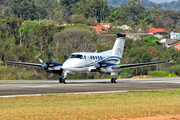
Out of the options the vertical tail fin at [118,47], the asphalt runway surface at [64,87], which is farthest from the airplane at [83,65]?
the vertical tail fin at [118,47]

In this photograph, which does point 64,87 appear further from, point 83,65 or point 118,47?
point 118,47

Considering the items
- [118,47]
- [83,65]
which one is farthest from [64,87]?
[118,47]

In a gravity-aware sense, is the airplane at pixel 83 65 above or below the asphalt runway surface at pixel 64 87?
above

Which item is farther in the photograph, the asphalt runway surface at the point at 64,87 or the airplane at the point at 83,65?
the airplane at the point at 83,65

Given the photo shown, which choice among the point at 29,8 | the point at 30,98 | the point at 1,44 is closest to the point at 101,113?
the point at 30,98

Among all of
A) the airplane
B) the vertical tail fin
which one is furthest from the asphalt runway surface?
the vertical tail fin

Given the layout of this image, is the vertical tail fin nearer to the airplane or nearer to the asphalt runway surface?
the airplane

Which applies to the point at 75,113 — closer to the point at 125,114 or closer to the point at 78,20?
the point at 125,114

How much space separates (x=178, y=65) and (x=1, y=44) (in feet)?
175

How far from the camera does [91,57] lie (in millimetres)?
38219

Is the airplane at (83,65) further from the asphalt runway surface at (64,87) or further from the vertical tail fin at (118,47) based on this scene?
the vertical tail fin at (118,47)

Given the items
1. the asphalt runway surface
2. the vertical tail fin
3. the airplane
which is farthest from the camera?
Answer: the vertical tail fin

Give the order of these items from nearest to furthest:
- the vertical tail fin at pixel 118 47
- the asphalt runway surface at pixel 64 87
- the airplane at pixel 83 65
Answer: the asphalt runway surface at pixel 64 87, the airplane at pixel 83 65, the vertical tail fin at pixel 118 47

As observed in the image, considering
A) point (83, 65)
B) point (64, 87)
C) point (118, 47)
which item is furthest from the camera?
point (118, 47)
